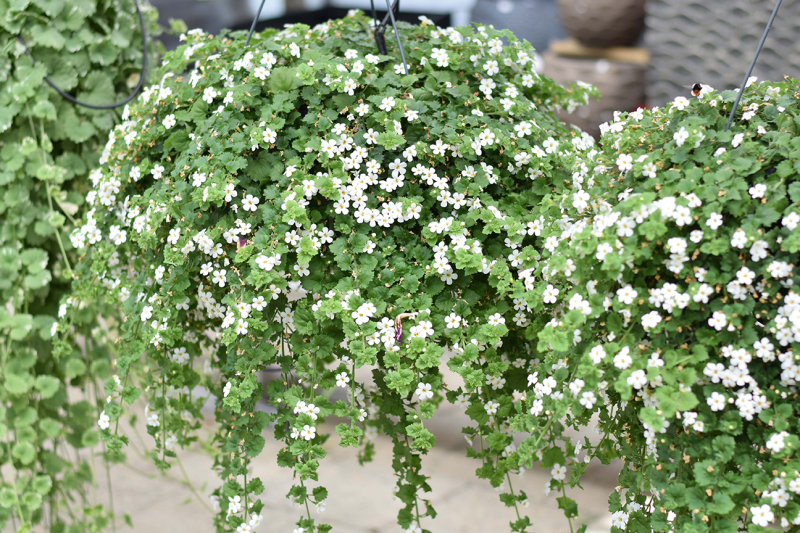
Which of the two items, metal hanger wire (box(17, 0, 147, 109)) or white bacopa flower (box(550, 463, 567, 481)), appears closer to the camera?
white bacopa flower (box(550, 463, 567, 481))

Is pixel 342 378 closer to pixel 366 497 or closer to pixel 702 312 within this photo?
pixel 702 312

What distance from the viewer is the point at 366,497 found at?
82.0 inches

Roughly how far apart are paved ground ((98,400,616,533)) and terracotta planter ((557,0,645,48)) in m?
1.56

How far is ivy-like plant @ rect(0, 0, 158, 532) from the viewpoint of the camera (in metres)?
1.20

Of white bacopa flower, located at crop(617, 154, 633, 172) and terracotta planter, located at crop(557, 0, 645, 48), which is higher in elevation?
terracotta planter, located at crop(557, 0, 645, 48)

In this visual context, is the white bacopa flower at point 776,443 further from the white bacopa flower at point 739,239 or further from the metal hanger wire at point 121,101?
the metal hanger wire at point 121,101

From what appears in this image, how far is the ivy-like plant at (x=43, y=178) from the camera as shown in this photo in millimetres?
1195

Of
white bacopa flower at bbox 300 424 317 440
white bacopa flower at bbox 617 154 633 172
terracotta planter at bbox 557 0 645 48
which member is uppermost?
terracotta planter at bbox 557 0 645 48

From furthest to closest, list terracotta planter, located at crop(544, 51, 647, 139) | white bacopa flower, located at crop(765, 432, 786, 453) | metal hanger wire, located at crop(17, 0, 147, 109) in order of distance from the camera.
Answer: terracotta planter, located at crop(544, 51, 647, 139) < metal hanger wire, located at crop(17, 0, 147, 109) < white bacopa flower, located at crop(765, 432, 786, 453)

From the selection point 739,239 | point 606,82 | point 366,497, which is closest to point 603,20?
point 606,82

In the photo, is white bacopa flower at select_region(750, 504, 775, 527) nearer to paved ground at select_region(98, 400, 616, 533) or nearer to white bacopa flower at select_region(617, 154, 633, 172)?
white bacopa flower at select_region(617, 154, 633, 172)

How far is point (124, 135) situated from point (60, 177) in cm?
23

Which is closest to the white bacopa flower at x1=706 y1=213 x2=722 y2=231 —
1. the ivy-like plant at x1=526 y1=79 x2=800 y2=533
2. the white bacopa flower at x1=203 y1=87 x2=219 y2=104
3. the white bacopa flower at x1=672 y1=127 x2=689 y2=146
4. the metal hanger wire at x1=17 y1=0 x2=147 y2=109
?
the ivy-like plant at x1=526 y1=79 x2=800 y2=533

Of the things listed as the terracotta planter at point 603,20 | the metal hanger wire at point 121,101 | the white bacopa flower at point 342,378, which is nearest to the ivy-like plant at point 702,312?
the white bacopa flower at point 342,378
